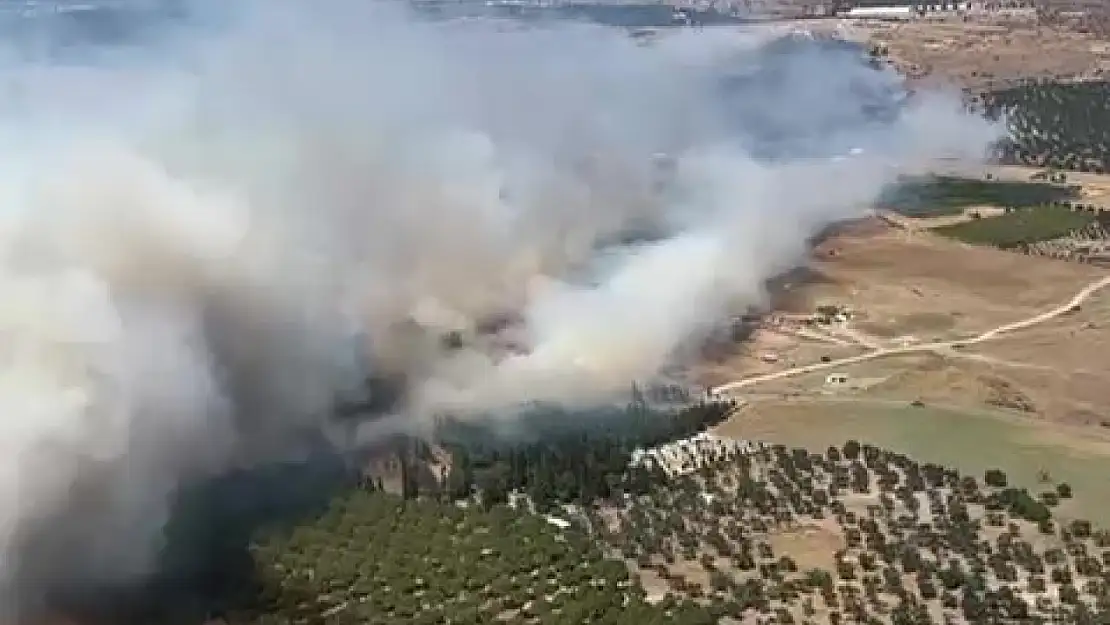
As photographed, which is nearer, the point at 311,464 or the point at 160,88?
the point at 311,464

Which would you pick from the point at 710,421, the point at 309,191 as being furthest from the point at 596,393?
the point at 309,191

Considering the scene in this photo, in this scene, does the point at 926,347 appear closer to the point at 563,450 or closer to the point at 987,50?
the point at 563,450

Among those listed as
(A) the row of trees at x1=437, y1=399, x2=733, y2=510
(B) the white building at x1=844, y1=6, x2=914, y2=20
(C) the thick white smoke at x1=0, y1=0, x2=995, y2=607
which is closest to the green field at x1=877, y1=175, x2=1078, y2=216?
(C) the thick white smoke at x1=0, y1=0, x2=995, y2=607

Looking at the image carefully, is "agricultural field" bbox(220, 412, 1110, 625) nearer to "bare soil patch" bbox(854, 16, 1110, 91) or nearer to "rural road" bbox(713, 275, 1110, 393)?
"rural road" bbox(713, 275, 1110, 393)

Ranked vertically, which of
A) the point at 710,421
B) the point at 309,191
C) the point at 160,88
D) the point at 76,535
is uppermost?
the point at 160,88

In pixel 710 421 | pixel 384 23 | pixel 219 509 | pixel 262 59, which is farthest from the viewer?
pixel 384 23

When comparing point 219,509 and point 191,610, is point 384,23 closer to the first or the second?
point 219,509

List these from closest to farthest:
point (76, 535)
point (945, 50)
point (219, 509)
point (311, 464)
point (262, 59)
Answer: point (76, 535) → point (219, 509) → point (311, 464) → point (262, 59) → point (945, 50)
